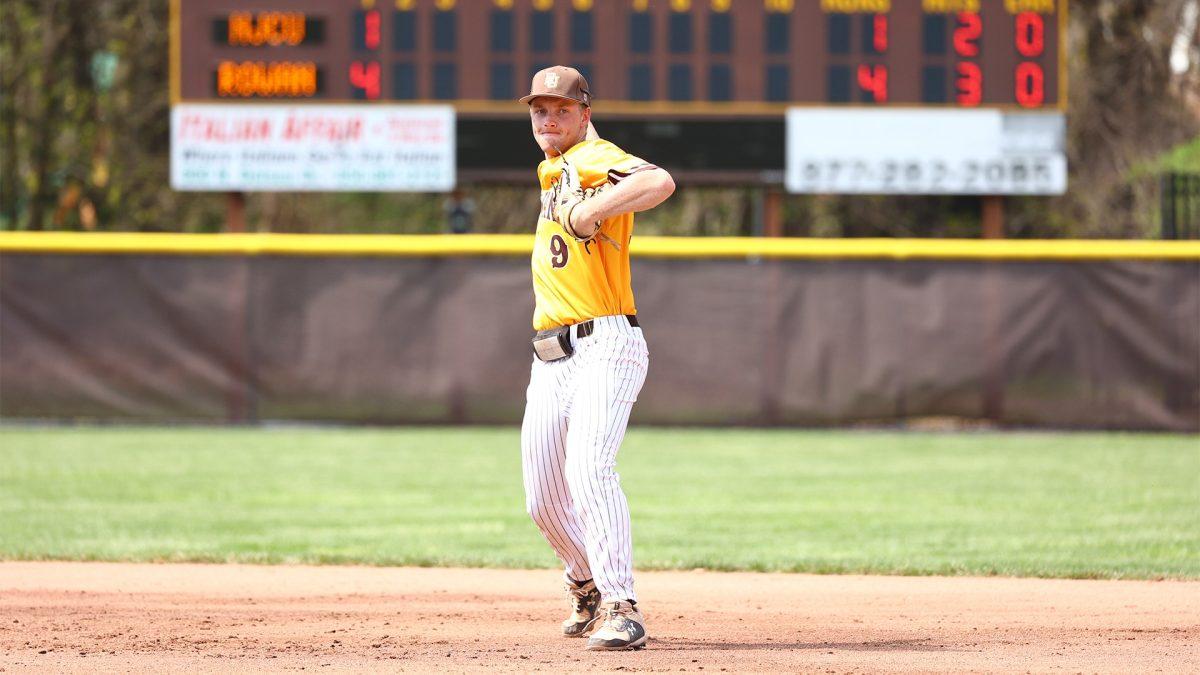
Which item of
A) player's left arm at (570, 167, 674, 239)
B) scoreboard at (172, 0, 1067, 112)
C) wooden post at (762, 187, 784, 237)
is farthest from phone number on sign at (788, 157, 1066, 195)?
player's left arm at (570, 167, 674, 239)

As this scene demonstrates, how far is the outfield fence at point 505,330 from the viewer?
1303 centimetres

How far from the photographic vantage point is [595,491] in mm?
4562

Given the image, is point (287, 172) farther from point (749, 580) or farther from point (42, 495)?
point (749, 580)

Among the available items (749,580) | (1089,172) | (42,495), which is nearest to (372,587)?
(749,580)

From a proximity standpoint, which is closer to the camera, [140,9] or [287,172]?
[287,172]

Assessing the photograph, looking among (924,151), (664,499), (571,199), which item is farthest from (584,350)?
(924,151)

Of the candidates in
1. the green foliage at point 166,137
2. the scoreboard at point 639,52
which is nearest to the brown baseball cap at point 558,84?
the scoreboard at point 639,52

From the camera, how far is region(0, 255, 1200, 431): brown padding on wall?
13.0m

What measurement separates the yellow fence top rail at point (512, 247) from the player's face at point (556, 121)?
8.26m

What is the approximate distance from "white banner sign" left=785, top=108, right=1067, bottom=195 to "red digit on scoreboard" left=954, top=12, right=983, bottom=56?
61cm

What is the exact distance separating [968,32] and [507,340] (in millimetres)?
5564

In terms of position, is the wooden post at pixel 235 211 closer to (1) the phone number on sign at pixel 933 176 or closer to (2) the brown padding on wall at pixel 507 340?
(2) the brown padding on wall at pixel 507 340

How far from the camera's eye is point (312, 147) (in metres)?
15.8

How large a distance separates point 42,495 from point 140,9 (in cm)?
1765
